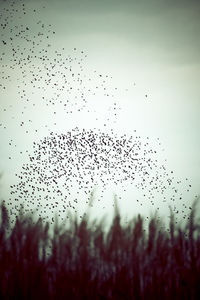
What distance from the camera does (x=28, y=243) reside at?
5445 mm

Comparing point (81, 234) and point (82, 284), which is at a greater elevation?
point (81, 234)

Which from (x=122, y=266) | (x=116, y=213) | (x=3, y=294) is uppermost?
(x=116, y=213)

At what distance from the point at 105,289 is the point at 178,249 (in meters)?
0.83

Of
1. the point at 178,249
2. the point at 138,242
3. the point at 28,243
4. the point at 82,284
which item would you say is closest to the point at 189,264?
the point at 178,249

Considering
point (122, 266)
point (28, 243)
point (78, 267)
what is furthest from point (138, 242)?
point (28, 243)

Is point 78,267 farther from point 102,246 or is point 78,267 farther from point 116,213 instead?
point 116,213

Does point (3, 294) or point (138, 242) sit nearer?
point (3, 294)

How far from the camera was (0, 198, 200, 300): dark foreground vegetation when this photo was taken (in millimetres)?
5414

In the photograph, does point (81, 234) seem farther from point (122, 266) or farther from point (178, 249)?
point (178, 249)

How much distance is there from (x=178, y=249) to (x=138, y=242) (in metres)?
0.41

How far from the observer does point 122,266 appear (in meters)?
5.60

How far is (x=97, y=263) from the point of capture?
5566 mm

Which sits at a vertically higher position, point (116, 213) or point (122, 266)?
point (116, 213)

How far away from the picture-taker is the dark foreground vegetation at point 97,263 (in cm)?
541
